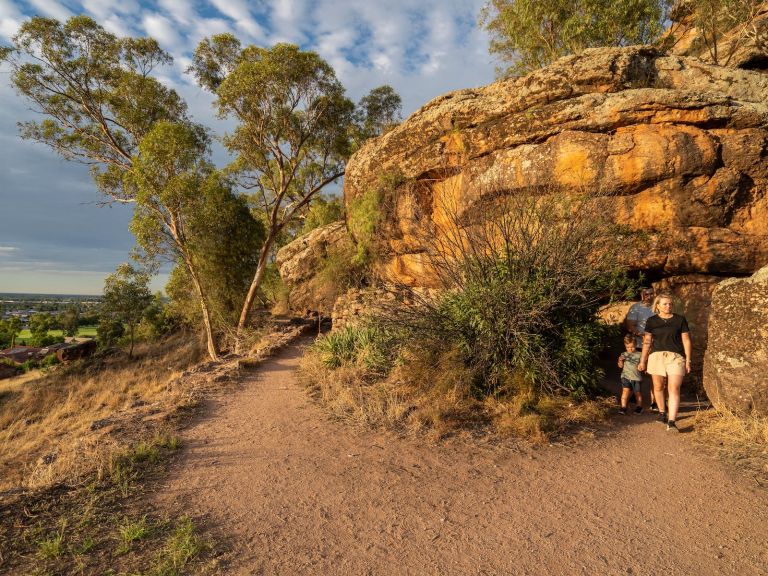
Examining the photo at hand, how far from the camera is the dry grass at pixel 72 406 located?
14.8ft

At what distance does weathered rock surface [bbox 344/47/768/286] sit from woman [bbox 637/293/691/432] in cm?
269

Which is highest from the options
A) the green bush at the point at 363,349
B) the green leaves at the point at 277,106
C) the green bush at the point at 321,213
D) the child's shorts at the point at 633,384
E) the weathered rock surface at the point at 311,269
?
the green leaves at the point at 277,106

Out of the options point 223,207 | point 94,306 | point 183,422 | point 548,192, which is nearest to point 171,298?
point 94,306

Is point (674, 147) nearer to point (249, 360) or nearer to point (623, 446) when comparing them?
point (623, 446)

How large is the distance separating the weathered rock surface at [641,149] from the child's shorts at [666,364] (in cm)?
312

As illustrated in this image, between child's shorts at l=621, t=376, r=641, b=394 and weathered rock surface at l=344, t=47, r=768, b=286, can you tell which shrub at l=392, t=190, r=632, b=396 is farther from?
weathered rock surface at l=344, t=47, r=768, b=286

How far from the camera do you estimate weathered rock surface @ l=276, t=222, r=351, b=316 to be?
15288 millimetres

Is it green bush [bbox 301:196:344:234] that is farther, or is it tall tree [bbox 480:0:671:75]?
green bush [bbox 301:196:344:234]

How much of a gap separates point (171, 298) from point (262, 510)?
1805cm

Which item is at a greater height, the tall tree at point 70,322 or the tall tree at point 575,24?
the tall tree at point 575,24

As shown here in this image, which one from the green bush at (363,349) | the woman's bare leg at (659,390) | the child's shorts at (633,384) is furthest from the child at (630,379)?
the green bush at (363,349)

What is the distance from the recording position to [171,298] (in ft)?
62.6

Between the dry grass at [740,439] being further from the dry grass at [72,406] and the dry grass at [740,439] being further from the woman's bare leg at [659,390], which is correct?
the dry grass at [72,406]

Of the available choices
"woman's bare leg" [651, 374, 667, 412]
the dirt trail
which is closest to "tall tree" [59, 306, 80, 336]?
the dirt trail
